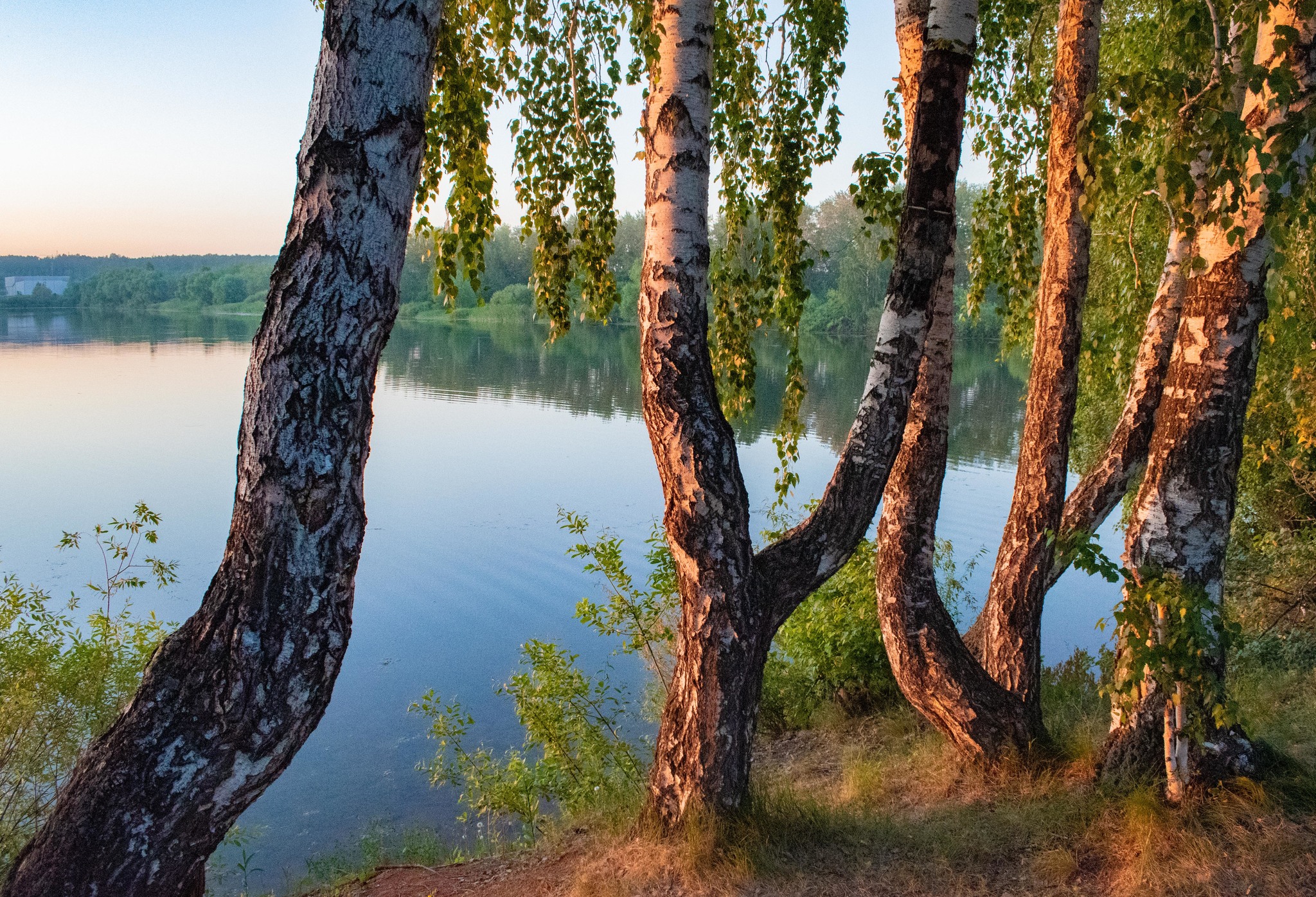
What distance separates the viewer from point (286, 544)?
7.20ft

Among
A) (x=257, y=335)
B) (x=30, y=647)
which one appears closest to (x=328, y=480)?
(x=257, y=335)

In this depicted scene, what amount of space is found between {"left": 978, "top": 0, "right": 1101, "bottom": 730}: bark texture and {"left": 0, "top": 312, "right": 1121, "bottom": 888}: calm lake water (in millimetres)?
4249

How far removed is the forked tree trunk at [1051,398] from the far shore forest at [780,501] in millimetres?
23

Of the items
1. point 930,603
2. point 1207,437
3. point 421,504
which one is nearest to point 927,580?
point 930,603

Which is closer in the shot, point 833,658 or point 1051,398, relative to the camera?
point 1051,398

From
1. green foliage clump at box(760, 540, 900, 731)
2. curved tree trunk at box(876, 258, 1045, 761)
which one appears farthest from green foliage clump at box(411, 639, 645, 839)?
curved tree trunk at box(876, 258, 1045, 761)

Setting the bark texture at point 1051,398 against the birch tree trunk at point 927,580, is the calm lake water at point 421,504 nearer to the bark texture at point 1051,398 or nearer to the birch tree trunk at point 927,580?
the birch tree trunk at point 927,580

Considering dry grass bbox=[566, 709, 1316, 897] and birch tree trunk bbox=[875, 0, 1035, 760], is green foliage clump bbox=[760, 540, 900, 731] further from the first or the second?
dry grass bbox=[566, 709, 1316, 897]

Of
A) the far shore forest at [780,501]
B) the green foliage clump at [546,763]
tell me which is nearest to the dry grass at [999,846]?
the far shore forest at [780,501]

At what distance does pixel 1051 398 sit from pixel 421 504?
36.5 feet

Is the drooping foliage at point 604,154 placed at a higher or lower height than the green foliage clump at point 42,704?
higher

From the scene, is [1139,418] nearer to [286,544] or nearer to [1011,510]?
[1011,510]

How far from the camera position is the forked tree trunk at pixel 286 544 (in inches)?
83.3

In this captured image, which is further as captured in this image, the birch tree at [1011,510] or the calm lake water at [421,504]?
the calm lake water at [421,504]
